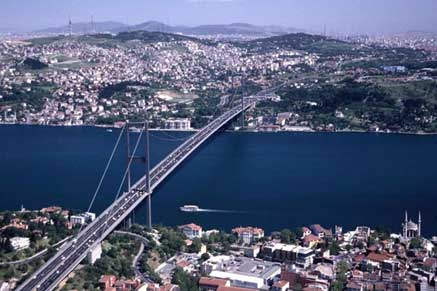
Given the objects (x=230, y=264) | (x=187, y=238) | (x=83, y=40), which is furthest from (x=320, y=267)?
(x=83, y=40)

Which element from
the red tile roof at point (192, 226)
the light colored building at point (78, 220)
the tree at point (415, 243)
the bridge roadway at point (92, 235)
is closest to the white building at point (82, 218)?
the light colored building at point (78, 220)

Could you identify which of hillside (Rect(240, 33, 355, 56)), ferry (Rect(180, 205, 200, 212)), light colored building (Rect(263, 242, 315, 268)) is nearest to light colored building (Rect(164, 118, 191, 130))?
ferry (Rect(180, 205, 200, 212))

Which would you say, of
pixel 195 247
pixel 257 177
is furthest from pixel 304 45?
pixel 195 247

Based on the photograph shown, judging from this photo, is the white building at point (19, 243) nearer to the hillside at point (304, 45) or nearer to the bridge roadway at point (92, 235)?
the bridge roadway at point (92, 235)

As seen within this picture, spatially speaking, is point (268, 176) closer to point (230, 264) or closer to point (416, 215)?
point (416, 215)

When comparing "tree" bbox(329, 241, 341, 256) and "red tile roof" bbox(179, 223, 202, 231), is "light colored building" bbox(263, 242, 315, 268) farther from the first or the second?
"red tile roof" bbox(179, 223, 202, 231)

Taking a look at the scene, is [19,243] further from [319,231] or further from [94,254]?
[319,231]
